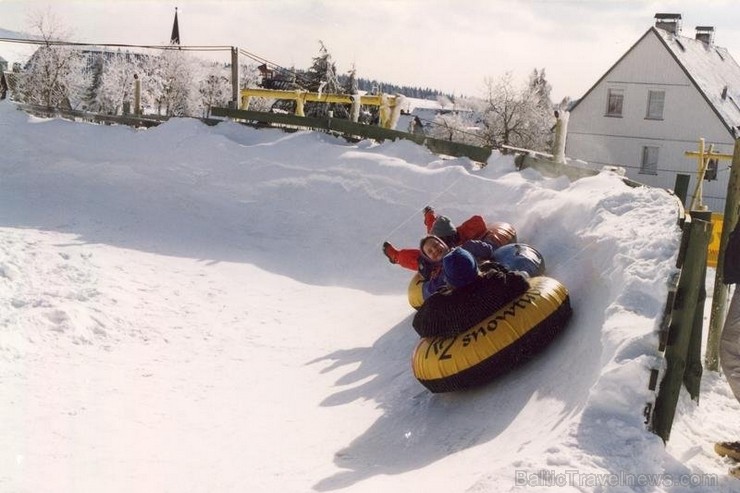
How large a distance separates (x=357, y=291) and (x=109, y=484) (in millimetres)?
5875

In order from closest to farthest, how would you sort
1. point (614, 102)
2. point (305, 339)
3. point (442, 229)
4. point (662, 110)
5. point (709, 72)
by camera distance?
point (442, 229) → point (305, 339) → point (662, 110) → point (709, 72) → point (614, 102)

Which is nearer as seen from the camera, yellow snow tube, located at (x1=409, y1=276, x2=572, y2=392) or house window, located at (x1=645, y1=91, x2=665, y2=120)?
yellow snow tube, located at (x1=409, y1=276, x2=572, y2=392)

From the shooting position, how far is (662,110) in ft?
106

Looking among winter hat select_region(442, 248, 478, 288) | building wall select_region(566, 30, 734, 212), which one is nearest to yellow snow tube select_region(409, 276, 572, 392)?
winter hat select_region(442, 248, 478, 288)

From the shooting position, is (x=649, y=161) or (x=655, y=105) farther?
(x=649, y=161)

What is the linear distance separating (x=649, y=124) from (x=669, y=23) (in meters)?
5.10

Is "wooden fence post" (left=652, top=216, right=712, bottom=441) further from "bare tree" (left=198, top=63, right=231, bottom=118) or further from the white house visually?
"bare tree" (left=198, top=63, right=231, bottom=118)

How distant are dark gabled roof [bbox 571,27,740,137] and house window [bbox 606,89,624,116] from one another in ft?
2.94

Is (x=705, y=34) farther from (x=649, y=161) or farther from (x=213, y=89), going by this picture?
(x=213, y=89)

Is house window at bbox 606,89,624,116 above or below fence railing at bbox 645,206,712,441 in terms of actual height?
above

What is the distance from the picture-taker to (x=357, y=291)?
9.91m

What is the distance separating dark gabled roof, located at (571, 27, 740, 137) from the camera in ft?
101

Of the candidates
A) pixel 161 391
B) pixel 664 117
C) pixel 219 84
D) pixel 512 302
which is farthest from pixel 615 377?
pixel 219 84

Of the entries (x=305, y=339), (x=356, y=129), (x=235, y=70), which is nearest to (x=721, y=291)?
(x=305, y=339)
